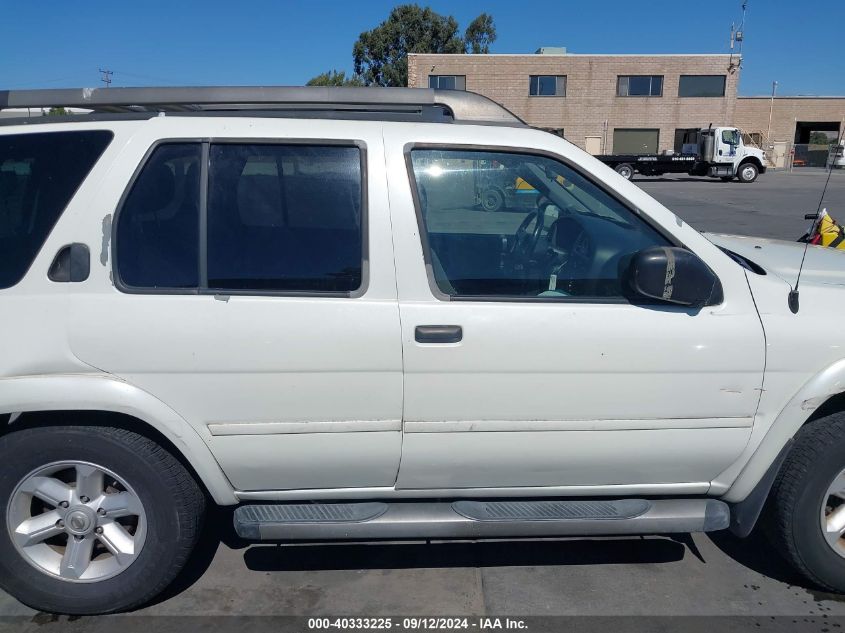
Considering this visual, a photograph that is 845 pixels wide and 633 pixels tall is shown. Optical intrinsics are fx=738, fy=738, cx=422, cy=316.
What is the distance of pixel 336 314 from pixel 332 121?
2.50 feet

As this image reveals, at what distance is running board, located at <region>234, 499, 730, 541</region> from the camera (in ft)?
9.20

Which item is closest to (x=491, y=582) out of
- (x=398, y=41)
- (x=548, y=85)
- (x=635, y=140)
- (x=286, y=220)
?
(x=286, y=220)

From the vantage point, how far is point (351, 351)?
2676mm

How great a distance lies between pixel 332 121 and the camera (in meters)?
2.84

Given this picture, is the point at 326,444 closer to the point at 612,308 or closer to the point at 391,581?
the point at 391,581

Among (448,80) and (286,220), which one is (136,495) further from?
(448,80)

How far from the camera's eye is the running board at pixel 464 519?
2803mm

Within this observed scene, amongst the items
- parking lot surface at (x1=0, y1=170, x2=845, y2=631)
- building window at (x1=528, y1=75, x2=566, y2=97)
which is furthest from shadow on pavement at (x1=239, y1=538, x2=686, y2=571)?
building window at (x1=528, y1=75, x2=566, y2=97)

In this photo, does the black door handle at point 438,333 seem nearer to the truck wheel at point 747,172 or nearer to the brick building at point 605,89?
the truck wheel at point 747,172

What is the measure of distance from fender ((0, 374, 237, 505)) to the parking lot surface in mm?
843

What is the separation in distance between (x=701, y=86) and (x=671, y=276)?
48.7m

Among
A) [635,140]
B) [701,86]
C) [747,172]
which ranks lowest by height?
[747,172]

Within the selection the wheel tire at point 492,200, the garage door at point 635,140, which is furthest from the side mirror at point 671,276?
the garage door at point 635,140

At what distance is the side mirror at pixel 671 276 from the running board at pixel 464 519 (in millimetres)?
847
